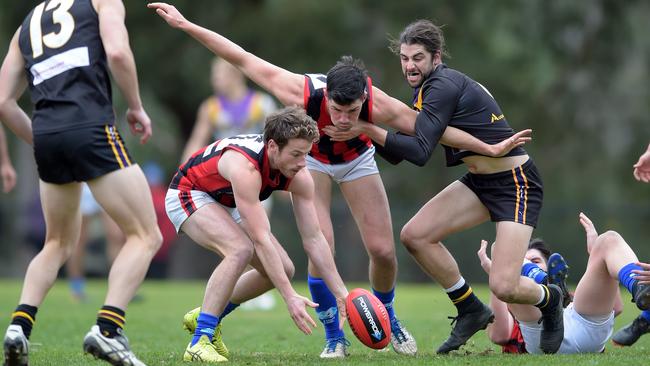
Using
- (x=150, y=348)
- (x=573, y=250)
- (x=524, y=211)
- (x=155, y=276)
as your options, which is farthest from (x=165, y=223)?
(x=524, y=211)

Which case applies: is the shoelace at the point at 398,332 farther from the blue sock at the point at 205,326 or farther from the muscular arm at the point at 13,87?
the muscular arm at the point at 13,87

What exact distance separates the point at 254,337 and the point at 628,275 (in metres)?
3.14

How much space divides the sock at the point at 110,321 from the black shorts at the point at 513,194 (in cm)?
261

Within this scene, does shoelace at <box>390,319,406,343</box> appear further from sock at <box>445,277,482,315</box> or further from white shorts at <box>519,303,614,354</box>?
white shorts at <box>519,303,614,354</box>

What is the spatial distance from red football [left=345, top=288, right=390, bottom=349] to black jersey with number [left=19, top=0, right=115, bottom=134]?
5.76 ft

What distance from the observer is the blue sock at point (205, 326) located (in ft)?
20.0

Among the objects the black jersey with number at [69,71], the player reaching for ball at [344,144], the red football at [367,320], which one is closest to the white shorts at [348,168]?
the player reaching for ball at [344,144]

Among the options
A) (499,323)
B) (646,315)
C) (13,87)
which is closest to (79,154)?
(13,87)

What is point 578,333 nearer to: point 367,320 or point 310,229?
point 367,320

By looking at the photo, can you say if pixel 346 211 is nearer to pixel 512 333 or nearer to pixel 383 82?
pixel 383 82

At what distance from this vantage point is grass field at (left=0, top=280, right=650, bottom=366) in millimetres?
5965

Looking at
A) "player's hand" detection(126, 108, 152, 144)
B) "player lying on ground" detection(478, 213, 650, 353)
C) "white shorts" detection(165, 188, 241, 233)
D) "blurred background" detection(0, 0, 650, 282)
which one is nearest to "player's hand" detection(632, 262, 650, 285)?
"player lying on ground" detection(478, 213, 650, 353)

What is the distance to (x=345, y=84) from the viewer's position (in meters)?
6.14

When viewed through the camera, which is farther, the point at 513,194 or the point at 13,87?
the point at 513,194
